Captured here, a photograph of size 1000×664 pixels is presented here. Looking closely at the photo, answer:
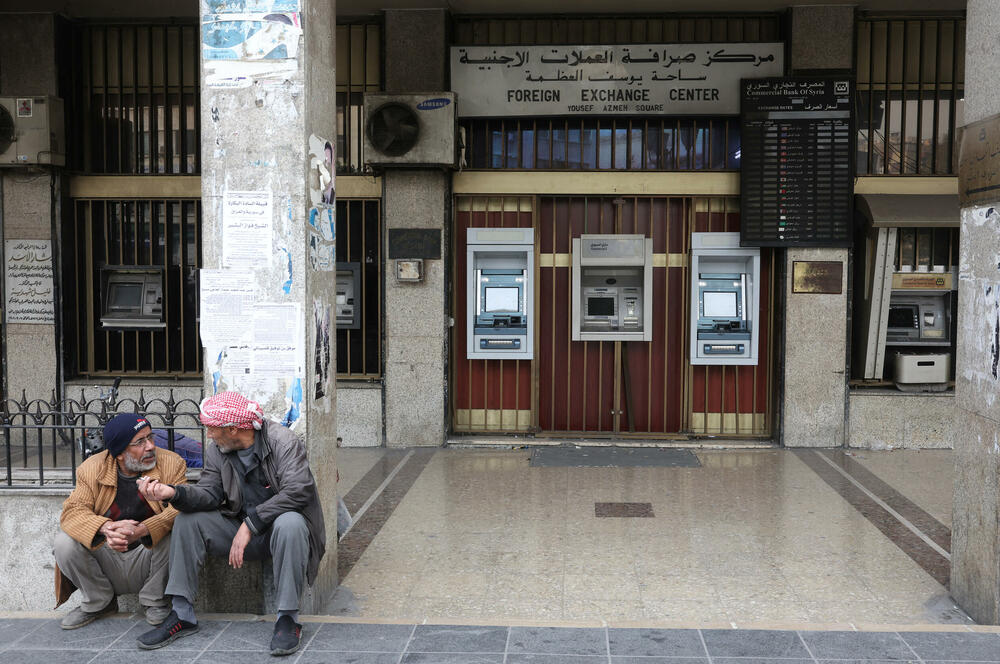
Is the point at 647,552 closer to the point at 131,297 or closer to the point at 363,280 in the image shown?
the point at 363,280

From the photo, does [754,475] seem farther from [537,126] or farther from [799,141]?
[537,126]

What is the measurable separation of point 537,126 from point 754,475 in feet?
11.5

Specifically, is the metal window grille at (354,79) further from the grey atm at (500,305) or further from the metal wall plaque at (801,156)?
the metal wall plaque at (801,156)

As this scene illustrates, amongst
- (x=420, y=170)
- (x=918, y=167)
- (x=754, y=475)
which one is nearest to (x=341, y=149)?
(x=420, y=170)

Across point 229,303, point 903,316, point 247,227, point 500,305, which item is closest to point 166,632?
point 229,303

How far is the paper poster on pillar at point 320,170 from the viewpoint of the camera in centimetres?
414

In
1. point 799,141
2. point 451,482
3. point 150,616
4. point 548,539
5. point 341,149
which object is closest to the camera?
point 150,616

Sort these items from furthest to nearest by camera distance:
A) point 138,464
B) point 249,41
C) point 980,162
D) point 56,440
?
Result: point 56,440 < point 980,162 < point 249,41 < point 138,464

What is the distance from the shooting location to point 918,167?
793cm

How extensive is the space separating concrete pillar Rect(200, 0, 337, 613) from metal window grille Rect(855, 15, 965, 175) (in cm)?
551

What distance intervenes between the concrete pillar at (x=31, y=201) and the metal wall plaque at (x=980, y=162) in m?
7.08

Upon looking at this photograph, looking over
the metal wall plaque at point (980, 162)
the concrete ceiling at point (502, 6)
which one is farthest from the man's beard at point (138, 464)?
the concrete ceiling at point (502, 6)

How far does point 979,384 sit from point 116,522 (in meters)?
3.79

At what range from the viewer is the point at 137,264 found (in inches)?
329
